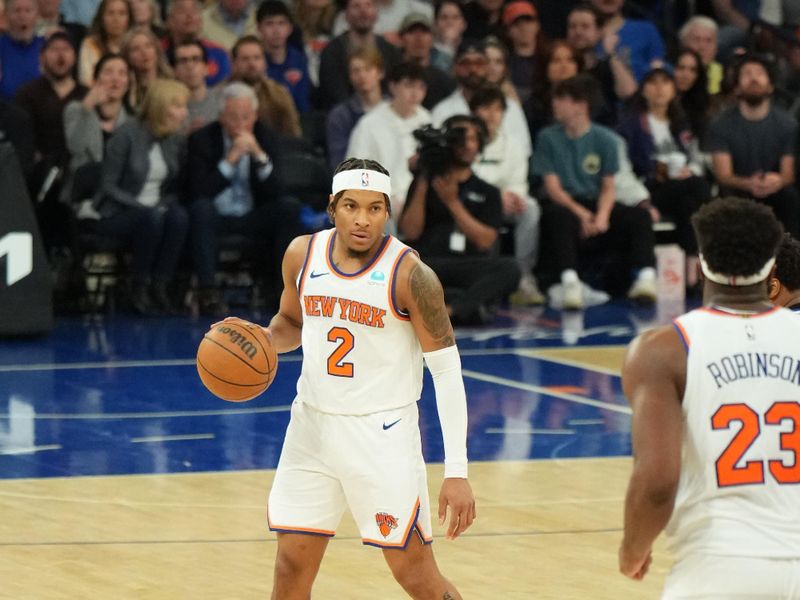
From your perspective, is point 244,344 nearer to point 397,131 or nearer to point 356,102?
point 397,131

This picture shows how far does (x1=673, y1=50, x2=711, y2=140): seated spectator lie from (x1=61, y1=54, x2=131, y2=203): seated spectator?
18.7 ft

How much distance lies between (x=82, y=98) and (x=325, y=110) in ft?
8.38

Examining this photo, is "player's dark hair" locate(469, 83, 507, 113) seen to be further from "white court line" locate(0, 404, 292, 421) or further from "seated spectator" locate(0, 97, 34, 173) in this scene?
"white court line" locate(0, 404, 292, 421)

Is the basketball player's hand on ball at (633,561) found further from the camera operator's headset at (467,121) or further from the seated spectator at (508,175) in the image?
the seated spectator at (508,175)

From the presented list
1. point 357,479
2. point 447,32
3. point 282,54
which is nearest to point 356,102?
point 282,54

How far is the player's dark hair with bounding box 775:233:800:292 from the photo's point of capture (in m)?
5.13

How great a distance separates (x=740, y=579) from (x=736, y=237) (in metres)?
0.77

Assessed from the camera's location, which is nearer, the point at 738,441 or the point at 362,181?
the point at 738,441

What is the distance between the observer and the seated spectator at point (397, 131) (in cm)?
1408

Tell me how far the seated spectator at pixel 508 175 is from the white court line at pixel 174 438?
5.37 metres

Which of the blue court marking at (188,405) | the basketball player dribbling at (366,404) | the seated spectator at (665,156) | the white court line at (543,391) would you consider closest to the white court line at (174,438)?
the blue court marking at (188,405)

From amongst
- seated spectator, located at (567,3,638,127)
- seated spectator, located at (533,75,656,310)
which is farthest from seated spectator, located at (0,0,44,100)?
seated spectator, located at (567,3,638,127)

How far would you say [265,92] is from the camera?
14.5 meters

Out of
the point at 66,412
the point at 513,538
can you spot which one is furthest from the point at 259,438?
the point at 513,538
